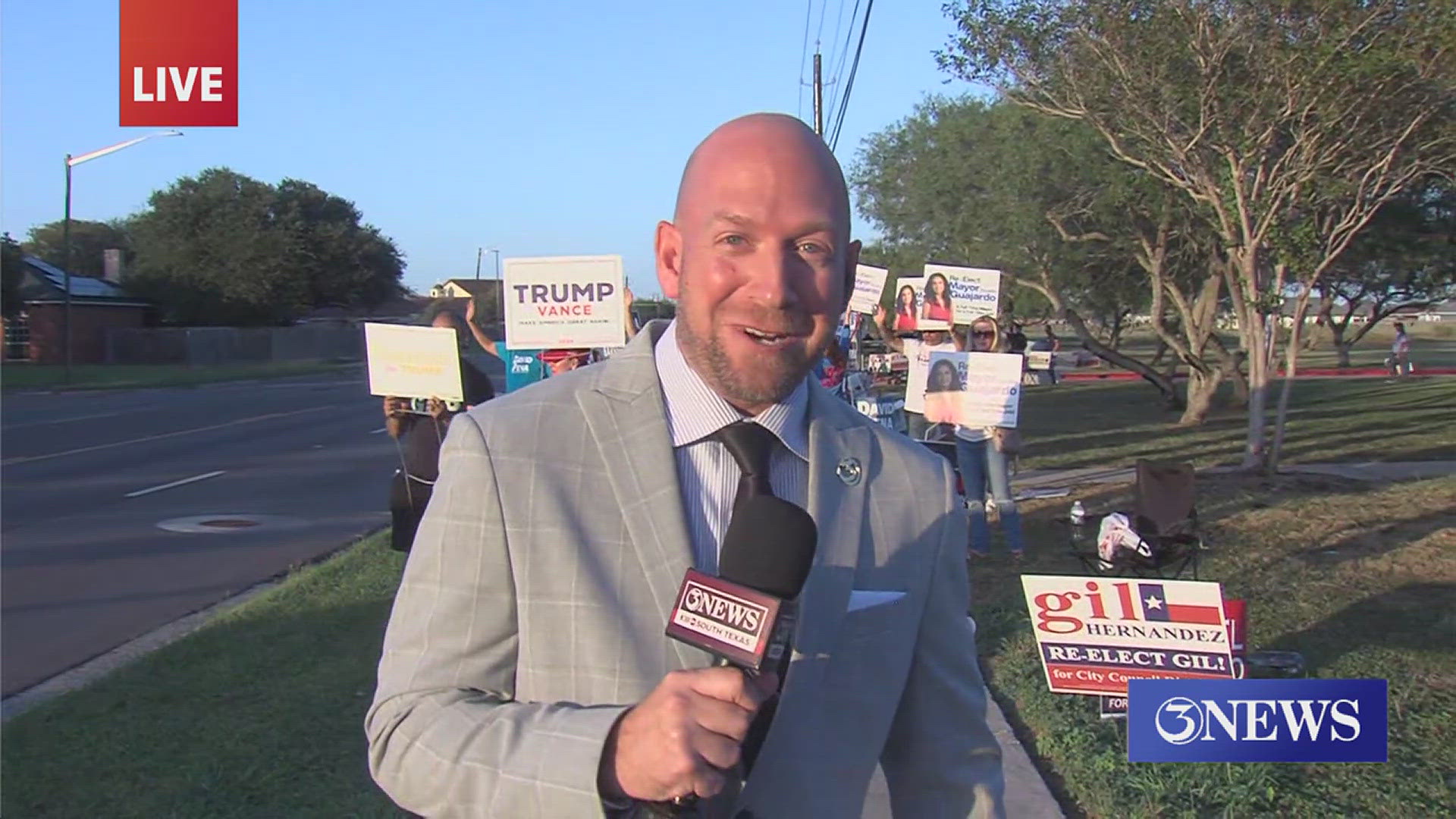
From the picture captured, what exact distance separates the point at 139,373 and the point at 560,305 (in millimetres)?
38250

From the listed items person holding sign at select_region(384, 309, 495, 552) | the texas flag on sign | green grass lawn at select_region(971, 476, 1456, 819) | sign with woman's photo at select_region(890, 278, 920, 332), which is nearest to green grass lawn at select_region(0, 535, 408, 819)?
person holding sign at select_region(384, 309, 495, 552)

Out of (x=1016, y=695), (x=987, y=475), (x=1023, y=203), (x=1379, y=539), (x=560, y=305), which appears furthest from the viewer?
(x=1023, y=203)

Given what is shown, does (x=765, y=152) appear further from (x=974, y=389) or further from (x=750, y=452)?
(x=974, y=389)

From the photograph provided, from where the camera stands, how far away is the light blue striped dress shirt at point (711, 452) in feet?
5.77

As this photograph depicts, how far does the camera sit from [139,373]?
144 feet

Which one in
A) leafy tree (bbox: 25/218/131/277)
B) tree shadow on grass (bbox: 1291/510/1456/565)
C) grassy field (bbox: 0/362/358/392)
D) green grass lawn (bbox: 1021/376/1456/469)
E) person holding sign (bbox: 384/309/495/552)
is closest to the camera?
person holding sign (bbox: 384/309/495/552)

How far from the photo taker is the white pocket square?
1746mm

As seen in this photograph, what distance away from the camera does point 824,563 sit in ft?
5.74

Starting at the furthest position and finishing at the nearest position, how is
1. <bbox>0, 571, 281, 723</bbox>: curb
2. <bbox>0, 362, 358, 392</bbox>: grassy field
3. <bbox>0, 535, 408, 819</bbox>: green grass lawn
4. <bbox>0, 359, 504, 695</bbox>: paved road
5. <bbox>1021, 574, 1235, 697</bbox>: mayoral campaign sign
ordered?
1. <bbox>0, 362, 358, 392</bbox>: grassy field
2. <bbox>0, 359, 504, 695</bbox>: paved road
3. <bbox>0, 571, 281, 723</bbox>: curb
4. <bbox>1021, 574, 1235, 697</bbox>: mayoral campaign sign
5. <bbox>0, 535, 408, 819</bbox>: green grass lawn

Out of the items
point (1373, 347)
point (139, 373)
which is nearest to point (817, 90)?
point (139, 373)

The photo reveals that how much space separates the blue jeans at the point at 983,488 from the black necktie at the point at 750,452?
8.54 meters

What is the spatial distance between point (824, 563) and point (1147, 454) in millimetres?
16849

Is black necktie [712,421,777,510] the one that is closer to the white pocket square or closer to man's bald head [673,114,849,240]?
the white pocket square

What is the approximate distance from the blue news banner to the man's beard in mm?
2277
